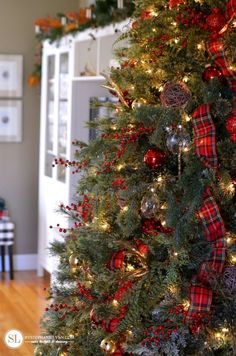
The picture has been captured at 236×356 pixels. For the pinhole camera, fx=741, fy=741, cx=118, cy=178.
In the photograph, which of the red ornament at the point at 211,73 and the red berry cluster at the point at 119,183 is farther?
the red berry cluster at the point at 119,183

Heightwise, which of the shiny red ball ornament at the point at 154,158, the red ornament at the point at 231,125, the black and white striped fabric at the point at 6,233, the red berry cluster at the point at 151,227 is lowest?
the black and white striped fabric at the point at 6,233

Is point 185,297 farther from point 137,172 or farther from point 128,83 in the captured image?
point 128,83

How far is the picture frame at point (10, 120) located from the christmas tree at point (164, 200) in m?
4.50

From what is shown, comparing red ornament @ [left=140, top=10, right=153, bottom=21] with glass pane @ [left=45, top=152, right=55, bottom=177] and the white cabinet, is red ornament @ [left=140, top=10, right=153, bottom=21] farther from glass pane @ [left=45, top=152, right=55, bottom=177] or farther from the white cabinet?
glass pane @ [left=45, top=152, right=55, bottom=177]

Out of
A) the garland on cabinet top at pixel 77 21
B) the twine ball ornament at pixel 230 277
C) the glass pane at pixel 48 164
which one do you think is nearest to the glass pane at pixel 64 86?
the garland on cabinet top at pixel 77 21

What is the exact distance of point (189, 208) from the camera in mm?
2154

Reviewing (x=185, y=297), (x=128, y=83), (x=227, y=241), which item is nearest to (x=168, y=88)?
(x=128, y=83)

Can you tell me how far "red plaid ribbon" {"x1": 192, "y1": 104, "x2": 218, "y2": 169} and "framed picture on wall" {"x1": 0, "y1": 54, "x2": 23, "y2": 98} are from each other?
5057 mm

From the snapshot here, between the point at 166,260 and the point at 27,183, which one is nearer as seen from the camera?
the point at 166,260

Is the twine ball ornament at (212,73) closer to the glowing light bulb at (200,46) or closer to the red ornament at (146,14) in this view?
the glowing light bulb at (200,46)

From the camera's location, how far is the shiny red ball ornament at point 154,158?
2346 mm

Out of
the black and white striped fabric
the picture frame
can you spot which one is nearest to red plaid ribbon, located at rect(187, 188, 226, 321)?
the black and white striped fabric

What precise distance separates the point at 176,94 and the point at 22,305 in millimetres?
3948

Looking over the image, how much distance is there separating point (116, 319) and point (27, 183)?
15.9 ft
